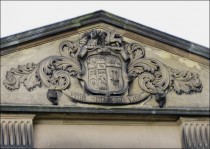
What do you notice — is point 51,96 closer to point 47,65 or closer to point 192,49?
point 47,65

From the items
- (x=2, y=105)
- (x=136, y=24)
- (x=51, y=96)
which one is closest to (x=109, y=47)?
(x=136, y=24)

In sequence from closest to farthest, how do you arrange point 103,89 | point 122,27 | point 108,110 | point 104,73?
point 108,110
point 103,89
point 104,73
point 122,27

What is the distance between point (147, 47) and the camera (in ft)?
49.9

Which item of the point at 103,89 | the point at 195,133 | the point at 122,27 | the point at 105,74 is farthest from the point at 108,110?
the point at 122,27

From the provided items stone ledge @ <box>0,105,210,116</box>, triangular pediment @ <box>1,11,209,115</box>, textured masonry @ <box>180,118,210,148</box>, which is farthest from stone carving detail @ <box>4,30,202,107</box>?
textured masonry @ <box>180,118,210,148</box>

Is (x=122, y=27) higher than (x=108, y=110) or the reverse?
higher

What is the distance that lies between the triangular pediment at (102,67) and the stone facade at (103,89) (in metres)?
0.02

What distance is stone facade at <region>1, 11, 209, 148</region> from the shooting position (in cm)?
1400

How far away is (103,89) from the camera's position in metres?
14.5

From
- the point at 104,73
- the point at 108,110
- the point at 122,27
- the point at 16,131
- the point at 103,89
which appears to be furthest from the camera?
the point at 122,27

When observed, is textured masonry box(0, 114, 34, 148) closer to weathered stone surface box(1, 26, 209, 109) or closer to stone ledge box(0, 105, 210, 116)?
stone ledge box(0, 105, 210, 116)

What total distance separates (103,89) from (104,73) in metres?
0.36

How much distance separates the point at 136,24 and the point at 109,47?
0.79 m

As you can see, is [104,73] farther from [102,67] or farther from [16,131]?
[16,131]
